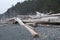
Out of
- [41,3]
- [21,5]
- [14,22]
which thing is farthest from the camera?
[21,5]

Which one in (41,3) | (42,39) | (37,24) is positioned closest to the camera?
(42,39)

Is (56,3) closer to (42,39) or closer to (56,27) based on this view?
(56,27)

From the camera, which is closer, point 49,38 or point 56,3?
point 49,38

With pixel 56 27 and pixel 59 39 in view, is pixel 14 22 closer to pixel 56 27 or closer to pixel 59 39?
pixel 56 27

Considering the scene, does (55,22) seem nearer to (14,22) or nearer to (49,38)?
(49,38)

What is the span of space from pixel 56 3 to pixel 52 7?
0.54 meters

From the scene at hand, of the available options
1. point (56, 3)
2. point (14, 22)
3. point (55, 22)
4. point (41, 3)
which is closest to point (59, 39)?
point (55, 22)

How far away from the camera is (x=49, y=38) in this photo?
393 centimetres

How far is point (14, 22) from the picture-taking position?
7246mm

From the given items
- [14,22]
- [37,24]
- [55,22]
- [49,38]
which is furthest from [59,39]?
[14,22]

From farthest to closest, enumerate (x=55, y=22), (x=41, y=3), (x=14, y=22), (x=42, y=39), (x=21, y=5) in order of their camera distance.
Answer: (x=21, y=5) → (x=41, y=3) → (x=14, y=22) → (x=55, y=22) → (x=42, y=39)

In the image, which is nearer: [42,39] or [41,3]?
[42,39]

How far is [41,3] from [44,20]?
20.4 meters

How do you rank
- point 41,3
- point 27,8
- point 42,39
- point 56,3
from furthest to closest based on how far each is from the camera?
1. point 27,8
2. point 41,3
3. point 56,3
4. point 42,39
